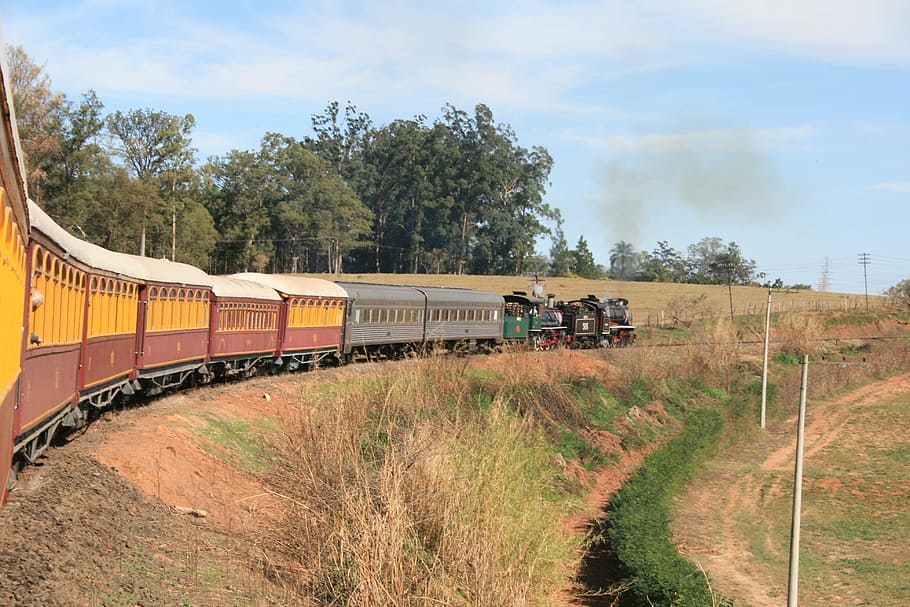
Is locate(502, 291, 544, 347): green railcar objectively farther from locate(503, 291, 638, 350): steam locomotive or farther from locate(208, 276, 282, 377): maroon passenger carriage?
locate(208, 276, 282, 377): maroon passenger carriage

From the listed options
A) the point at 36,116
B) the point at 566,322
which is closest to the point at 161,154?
the point at 36,116

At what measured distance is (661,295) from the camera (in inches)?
3954

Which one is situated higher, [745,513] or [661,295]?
[661,295]

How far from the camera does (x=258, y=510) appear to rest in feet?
45.1

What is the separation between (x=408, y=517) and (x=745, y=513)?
19.2 metres

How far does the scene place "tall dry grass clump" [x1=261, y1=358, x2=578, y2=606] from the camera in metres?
10.7

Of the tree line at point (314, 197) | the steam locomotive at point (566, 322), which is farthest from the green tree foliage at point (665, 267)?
the steam locomotive at point (566, 322)

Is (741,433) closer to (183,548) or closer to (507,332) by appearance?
(507,332)

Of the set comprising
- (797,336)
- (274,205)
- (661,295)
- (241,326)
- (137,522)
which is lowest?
(137,522)

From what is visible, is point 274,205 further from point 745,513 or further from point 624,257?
point 745,513

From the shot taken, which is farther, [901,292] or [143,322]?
[901,292]

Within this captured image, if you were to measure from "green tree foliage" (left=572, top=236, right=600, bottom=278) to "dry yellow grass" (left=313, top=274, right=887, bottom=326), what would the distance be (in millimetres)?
14767

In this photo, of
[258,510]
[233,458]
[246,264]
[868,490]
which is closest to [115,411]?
[233,458]

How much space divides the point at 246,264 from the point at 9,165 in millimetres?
80459
